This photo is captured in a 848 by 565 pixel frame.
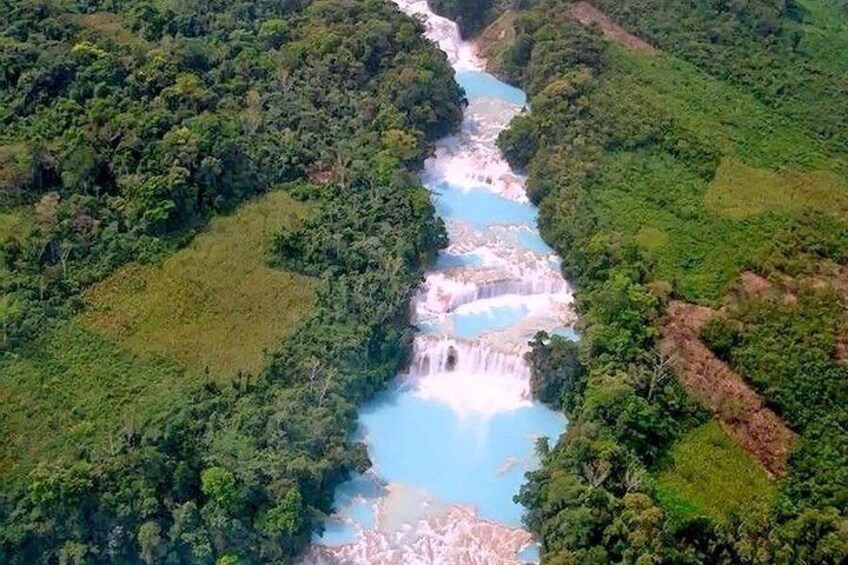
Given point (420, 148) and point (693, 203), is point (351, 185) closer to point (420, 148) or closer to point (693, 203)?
point (420, 148)

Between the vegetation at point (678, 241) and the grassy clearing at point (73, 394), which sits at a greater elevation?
the vegetation at point (678, 241)

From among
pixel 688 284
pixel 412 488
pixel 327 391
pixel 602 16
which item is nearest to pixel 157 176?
pixel 327 391

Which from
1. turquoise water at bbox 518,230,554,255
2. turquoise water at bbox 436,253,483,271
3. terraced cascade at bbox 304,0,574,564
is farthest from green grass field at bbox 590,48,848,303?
turquoise water at bbox 436,253,483,271

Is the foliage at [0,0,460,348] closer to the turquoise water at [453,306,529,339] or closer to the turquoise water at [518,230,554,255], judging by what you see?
the turquoise water at [518,230,554,255]

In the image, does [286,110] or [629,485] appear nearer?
[629,485]

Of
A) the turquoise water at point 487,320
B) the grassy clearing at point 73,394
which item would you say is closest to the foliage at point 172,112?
the grassy clearing at point 73,394

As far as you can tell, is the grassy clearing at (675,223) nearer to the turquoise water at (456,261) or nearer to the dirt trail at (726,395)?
the dirt trail at (726,395)
